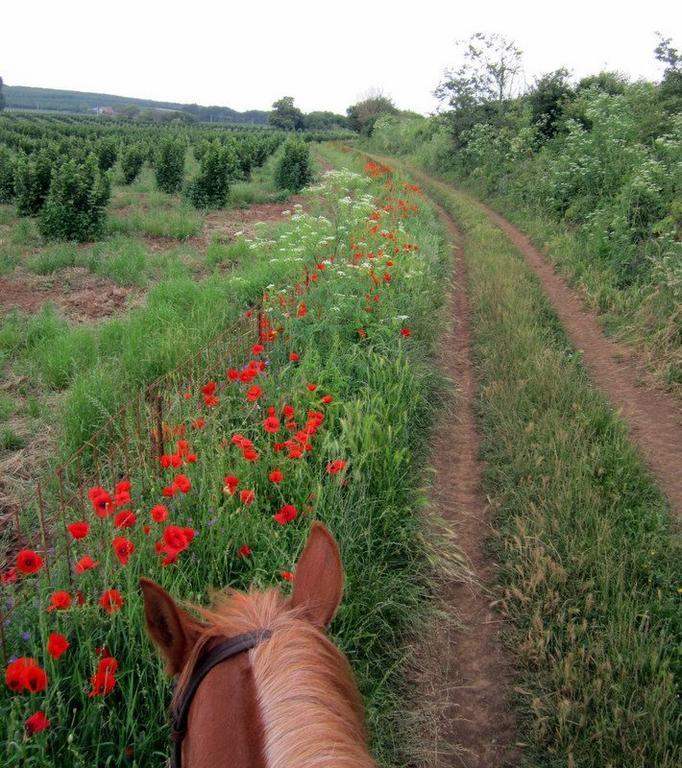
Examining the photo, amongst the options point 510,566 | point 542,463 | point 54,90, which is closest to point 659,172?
point 542,463

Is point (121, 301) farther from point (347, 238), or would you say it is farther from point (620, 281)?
point (620, 281)

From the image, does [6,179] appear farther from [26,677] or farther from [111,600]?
[26,677]

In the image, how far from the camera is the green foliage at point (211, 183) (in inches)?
643

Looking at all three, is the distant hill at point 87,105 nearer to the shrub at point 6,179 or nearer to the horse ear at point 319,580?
the shrub at point 6,179

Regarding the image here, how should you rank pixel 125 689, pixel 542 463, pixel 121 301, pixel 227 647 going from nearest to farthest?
pixel 227 647, pixel 125 689, pixel 542 463, pixel 121 301

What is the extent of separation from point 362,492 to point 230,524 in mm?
896

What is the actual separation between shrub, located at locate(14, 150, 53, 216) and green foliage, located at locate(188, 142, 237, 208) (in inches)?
147

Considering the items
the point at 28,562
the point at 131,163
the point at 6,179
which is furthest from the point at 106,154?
the point at 28,562

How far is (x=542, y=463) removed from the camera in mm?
4328

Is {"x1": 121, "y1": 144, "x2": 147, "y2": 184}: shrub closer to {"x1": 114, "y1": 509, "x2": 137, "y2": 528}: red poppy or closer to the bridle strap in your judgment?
{"x1": 114, "y1": 509, "x2": 137, "y2": 528}: red poppy

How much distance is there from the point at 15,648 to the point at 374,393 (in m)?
3.07

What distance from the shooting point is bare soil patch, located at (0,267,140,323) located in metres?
7.54

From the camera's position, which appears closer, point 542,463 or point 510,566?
point 510,566

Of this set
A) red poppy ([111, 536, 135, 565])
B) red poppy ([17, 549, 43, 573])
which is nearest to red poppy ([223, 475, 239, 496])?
red poppy ([111, 536, 135, 565])
